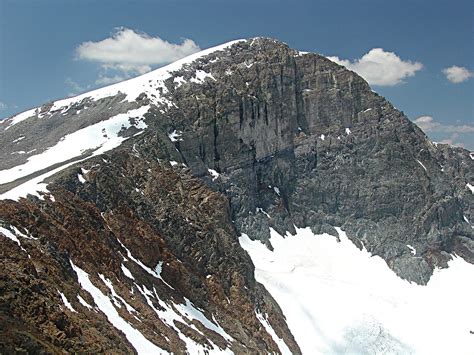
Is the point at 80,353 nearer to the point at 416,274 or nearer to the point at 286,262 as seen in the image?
the point at 286,262

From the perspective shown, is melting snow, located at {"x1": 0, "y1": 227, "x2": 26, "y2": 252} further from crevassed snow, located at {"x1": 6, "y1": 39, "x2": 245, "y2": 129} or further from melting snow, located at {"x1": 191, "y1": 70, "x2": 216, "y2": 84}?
melting snow, located at {"x1": 191, "y1": 70, "x2": 216, "y2": 84}

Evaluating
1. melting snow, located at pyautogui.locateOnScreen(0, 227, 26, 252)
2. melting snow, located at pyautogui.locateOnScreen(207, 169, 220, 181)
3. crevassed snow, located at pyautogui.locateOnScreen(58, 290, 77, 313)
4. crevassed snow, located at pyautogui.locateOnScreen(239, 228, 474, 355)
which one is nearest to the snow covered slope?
melting snow, located at pyautogui.locateOnScreen(0, 227, 26, 252)

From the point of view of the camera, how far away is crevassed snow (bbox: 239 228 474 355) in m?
122

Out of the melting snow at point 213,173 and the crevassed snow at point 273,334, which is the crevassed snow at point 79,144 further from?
the crevassed snow at point 273,334

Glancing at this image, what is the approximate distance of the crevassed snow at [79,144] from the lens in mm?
91625

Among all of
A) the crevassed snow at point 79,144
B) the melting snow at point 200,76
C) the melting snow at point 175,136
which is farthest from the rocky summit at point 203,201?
the melting snow at point 200,76

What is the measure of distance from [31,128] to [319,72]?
99952 mm

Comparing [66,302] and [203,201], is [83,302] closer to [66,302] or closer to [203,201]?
[66,302]

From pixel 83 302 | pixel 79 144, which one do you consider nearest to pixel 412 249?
pixel 79 144

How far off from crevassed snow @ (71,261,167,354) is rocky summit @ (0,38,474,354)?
229mm

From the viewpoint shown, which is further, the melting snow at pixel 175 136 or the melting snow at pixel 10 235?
the melting snow at pixel 175 136

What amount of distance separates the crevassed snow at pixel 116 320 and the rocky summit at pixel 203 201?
9.0 inches

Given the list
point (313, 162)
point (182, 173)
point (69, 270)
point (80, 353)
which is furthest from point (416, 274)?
point (80, 353)

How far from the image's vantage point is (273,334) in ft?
314
